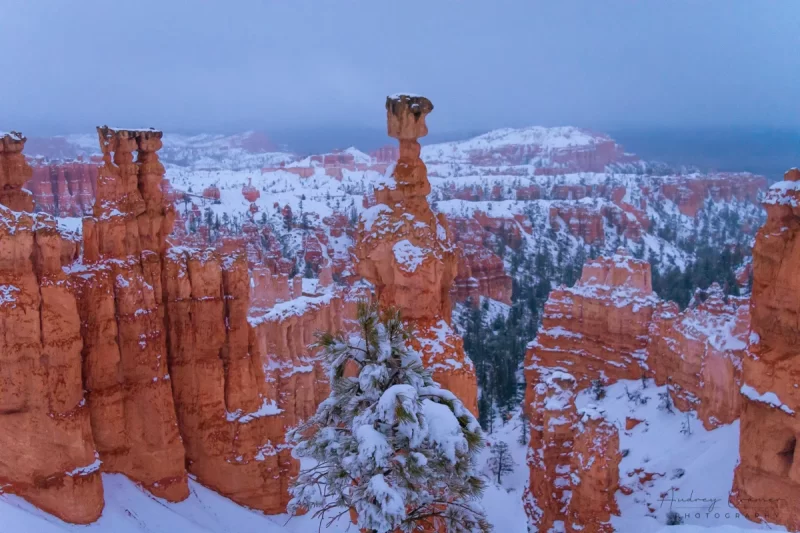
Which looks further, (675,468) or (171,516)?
(675,468)

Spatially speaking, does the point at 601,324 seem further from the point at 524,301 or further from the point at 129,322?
the point at 524,301

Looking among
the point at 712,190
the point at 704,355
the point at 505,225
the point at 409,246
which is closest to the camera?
the point at 409,246

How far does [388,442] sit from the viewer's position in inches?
157

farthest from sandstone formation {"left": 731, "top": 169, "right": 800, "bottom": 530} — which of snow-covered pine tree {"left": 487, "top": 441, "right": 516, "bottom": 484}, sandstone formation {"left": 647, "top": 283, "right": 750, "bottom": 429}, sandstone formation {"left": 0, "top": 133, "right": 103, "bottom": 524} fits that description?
snow-covered pine tree {"left": 487, "top": 441, "right": 516, "bottom": 484}

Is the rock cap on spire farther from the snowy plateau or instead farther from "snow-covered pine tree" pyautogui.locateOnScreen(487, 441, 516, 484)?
"snow-covered pine tree" pyautogui.locateOnScreen(487, 441, 516, 484)

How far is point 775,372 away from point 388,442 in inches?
239

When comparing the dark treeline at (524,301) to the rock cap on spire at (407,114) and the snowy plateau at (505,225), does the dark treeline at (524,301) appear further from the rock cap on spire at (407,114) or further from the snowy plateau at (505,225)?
the rock cap on spire at (407,114)

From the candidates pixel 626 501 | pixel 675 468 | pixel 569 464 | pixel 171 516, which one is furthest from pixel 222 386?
pixel 675 468

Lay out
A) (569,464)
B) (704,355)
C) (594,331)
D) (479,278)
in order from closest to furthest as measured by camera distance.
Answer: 1. (569,464)
2. (704,355)
3. (594,331)
4. (479,278)

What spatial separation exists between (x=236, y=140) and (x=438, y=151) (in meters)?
50.3

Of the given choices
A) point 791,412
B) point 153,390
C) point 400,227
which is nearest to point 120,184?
point 153,390

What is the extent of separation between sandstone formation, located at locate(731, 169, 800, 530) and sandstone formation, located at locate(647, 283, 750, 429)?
560cm

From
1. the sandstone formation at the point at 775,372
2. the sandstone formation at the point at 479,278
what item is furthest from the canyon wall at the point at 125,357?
the sandstone formation at the point at 479,278

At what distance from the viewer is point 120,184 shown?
9148 mm
